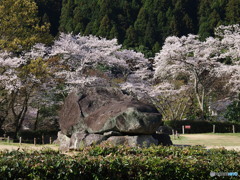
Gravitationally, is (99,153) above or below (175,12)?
below

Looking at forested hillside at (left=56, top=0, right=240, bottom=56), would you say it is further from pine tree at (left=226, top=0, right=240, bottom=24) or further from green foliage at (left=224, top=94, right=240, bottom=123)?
green foliage at (left=224, top=94, right=240, bottom=123)

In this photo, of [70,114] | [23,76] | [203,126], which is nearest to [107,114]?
[70,114]

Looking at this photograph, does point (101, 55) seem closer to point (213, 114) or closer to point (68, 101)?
point (68, 101)

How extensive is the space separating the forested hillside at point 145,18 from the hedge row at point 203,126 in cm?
1576

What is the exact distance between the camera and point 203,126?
30000mm

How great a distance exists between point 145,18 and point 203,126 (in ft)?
76.1

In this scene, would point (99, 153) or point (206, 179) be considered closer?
point (206, 179)

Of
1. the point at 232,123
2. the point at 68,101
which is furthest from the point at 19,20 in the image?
the point at 232,123

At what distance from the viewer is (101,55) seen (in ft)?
91.1

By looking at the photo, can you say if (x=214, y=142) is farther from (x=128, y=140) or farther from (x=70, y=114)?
(x=70, y=114)

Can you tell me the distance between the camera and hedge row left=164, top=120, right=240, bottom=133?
2966 cm

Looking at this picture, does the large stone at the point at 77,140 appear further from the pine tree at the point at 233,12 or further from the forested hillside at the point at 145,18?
the pine tree at the point at 233,12

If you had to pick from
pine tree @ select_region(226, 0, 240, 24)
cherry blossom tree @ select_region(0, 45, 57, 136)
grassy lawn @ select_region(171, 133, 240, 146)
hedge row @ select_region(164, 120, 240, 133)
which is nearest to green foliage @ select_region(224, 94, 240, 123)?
hedge row @ select_region(164, 120, 240, 133)

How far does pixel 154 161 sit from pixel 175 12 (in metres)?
44.7
